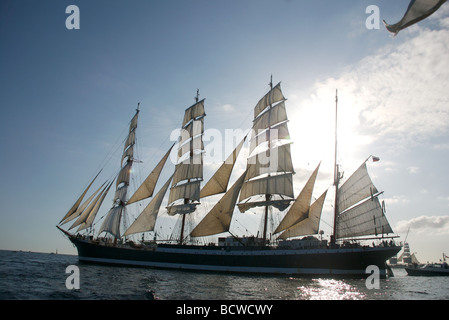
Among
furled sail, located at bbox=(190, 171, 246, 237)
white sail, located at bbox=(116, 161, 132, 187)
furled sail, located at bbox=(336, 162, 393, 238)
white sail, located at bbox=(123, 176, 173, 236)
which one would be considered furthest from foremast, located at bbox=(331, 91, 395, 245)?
white sail, located at bbox=(116, 161, 132, 187)

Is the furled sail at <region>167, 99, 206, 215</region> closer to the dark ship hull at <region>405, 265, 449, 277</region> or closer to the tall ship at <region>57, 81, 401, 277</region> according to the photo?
the tall ship at <region>57, 81, 401, 277</region>

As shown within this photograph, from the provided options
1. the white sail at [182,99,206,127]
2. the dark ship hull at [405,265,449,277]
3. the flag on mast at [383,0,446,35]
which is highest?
the white sail at [182,99,206,127]

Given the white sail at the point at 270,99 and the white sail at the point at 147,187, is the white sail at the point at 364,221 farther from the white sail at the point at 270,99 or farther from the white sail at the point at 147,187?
the white sail at the point at 147,187

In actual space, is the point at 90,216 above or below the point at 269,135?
below

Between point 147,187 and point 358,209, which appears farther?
point 147,187

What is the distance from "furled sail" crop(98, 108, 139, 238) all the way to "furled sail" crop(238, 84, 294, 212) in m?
25.1

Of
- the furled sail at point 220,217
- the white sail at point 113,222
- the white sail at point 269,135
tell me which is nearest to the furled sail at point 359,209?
the white sail at point 269,135

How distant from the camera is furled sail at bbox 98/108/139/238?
55.0 m

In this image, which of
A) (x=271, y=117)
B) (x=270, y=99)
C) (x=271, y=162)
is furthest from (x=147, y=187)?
(x=270, y=99)

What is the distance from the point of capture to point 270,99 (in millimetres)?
57719

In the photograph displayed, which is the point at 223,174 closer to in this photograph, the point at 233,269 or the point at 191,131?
the point at 233,269

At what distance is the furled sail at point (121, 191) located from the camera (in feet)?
180

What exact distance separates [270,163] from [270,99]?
551 inches

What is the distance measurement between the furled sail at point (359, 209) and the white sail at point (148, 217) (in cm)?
3236
